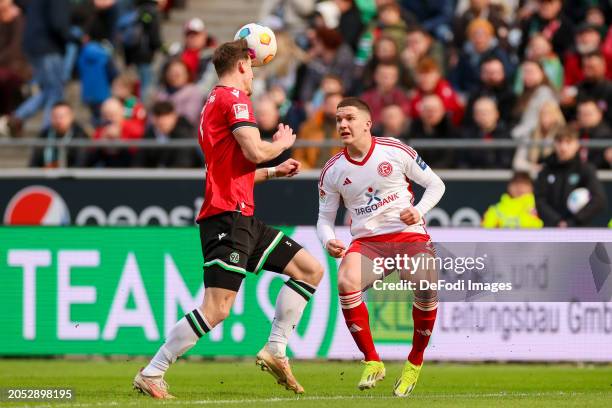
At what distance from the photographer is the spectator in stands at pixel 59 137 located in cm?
1995

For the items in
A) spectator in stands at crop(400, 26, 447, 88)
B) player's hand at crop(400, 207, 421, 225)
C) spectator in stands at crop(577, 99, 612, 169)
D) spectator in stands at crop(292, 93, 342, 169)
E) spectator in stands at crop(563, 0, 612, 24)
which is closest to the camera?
player's hand at crop(400, 207, 421, 225)

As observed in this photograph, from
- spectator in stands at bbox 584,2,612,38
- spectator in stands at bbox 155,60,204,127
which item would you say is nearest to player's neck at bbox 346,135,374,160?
spectator in stands at bbox 584,2,612,38

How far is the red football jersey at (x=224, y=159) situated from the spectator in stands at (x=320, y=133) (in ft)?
23.7

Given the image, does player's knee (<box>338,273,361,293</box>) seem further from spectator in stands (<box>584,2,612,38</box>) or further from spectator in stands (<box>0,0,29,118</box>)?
spectator in stands (<box>0,0,29,118</box>)

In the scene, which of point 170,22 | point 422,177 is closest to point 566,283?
point 422,177

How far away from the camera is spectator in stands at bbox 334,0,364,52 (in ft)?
72.3

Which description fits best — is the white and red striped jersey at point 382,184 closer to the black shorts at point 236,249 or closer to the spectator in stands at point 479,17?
the black shorts at point 236,249

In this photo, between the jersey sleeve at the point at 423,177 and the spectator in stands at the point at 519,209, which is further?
the spectator in stands at the point at 519,209

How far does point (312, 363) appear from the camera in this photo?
1620 centimetres

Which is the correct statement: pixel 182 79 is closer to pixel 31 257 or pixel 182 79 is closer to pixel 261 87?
pixel 261 87

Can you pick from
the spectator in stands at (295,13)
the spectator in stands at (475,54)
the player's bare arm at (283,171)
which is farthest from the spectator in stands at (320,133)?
the player's bare arm at (283,171)

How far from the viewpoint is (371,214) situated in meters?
12.3

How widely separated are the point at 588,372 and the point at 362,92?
653 centimetres

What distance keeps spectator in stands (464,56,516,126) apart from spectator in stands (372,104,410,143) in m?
0.81
